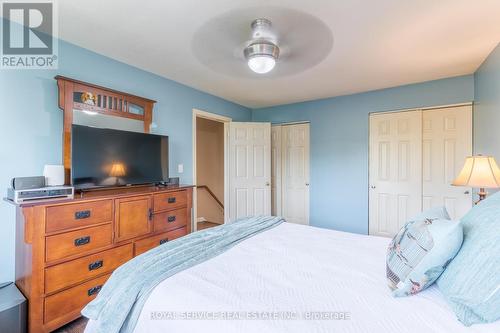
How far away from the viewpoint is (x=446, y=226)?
95 cm

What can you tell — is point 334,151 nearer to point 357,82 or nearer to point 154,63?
point 357,82

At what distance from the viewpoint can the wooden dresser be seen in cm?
158

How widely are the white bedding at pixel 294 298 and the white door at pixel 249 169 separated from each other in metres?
2.64

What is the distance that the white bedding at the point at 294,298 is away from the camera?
0.82 m

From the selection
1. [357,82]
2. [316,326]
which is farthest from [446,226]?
[357,82]

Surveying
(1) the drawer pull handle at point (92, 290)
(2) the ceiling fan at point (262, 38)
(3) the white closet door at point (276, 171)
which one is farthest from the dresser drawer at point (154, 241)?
A: (3) the white closet door at point (276, 171)

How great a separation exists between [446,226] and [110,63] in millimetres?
3007

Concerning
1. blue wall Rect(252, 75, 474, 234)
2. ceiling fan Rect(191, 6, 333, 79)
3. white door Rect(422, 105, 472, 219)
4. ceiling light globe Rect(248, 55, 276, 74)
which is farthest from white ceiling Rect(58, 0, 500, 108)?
white door Rect(422, 105, 472, 219)

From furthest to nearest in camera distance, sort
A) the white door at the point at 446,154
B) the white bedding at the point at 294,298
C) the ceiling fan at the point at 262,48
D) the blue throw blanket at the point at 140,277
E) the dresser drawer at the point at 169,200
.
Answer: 1. the white door at the point at 446,154
2. the dresser drawer at the point at 169,200
3. the ceiling fan at the point at 262,48
4. the blue throw blanket at the point at 140,277
5. the white bedding at the point at 294,298

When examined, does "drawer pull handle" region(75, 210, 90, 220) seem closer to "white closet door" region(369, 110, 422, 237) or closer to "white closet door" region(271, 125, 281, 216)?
"white closet door" region(271, 125, 281, 216)

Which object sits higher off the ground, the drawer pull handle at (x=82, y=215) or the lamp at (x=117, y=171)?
the lamp at (x=117, y=171)

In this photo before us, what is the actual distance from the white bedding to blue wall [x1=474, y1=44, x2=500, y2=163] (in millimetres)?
2016

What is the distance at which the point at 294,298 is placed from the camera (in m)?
0.97

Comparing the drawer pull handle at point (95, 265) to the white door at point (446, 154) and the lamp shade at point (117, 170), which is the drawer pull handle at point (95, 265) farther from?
the white door at point (446, 154)
